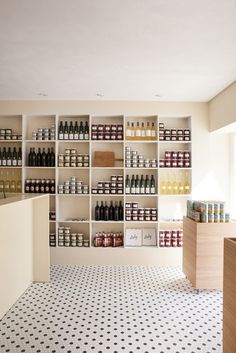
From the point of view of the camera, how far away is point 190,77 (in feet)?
12.6

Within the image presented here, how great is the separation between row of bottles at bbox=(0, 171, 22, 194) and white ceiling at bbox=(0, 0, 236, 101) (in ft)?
5.13

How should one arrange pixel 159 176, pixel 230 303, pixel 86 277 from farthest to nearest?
1. pixel 159 176
2. pixel 86 277
3. pixel 230 303

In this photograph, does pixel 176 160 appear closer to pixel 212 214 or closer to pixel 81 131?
pixel 212 214

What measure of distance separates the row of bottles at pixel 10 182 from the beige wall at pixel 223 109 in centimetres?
359

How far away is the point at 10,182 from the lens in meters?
5.24

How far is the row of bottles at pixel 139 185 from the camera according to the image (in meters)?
5.01

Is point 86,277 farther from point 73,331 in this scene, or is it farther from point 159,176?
point 159,176

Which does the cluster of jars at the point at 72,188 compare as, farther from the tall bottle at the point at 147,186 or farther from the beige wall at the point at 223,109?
the beige wall at the point at 223,109

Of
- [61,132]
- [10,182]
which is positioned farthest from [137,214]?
[10,182]

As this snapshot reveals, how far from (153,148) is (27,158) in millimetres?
2311

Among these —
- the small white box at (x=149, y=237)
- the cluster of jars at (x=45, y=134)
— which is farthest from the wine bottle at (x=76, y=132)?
the small white box at (x=149, y=237)

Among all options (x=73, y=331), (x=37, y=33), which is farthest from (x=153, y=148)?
(x=73, y=331)

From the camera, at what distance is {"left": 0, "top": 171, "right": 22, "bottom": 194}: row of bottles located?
5203 mm

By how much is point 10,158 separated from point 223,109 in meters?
3.68
